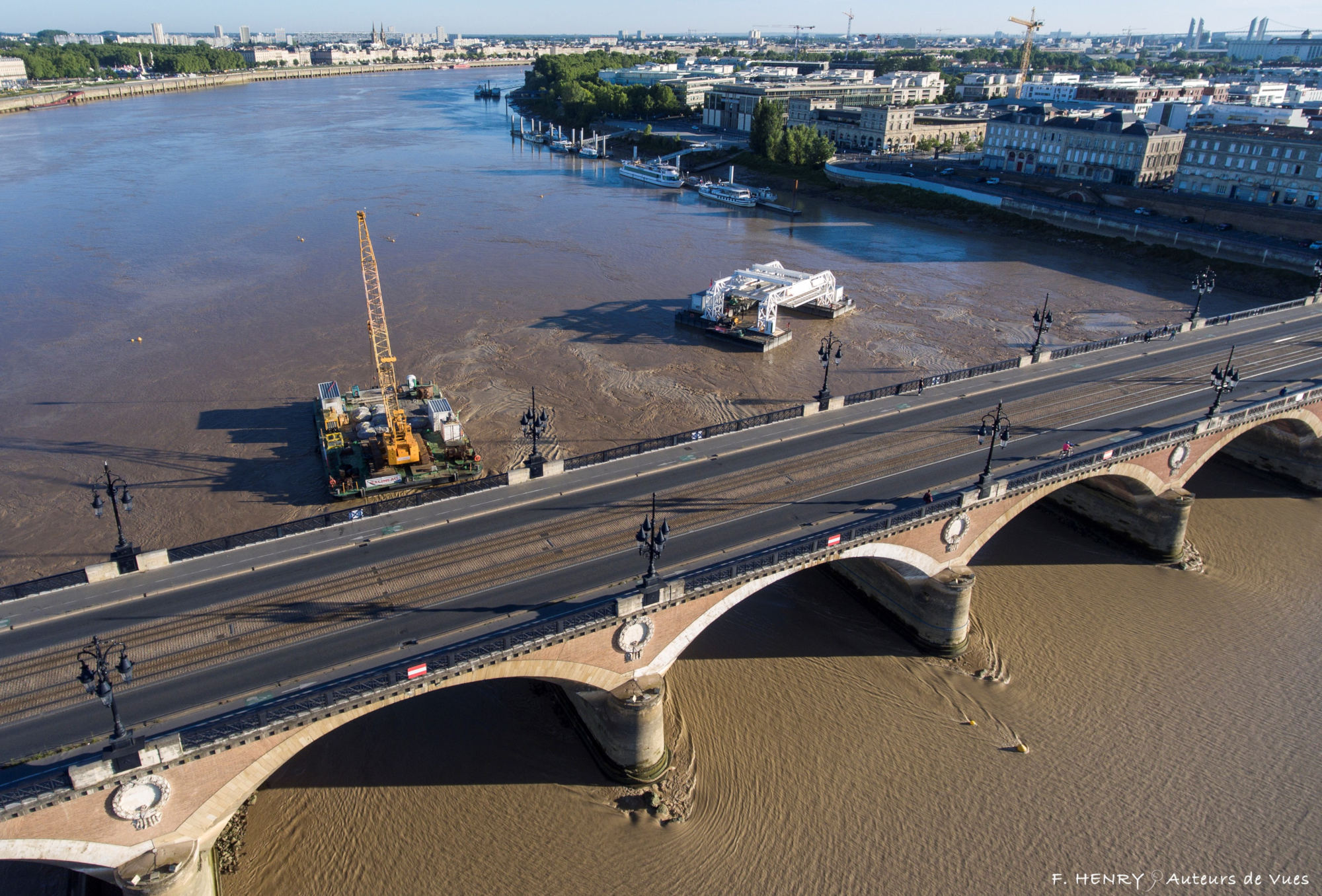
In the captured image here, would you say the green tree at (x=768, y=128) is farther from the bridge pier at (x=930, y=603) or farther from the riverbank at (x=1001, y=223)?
the bridge pier at (x=930, y=603)

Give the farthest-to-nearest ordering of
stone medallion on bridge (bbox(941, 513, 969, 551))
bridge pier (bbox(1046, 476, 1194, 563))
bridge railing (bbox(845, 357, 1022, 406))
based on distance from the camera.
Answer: bridge railing (bbox(845, 357, 1022, 406)) → bridge pier (bbox(1046, 476, 1194, 563)) → stone medallion on bridge (bbox(941, 513, 969, 551))

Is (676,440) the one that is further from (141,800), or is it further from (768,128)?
(768,128)

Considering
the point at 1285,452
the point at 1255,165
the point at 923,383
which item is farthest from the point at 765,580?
the point at 1255,165

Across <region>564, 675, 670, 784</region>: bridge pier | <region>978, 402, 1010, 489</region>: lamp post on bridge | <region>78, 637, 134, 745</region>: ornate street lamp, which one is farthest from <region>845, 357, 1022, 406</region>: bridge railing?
<region>78, 637, 134, 745</region>: ornate street lamp

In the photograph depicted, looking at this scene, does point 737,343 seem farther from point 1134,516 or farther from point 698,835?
point 698,835

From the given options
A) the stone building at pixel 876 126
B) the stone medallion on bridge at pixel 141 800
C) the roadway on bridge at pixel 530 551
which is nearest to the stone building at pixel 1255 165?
the stone building at pixel 876 126

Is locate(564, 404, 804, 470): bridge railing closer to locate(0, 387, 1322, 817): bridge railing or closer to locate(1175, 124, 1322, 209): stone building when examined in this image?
locate(0, 387, 1322, 817): bridge railing
